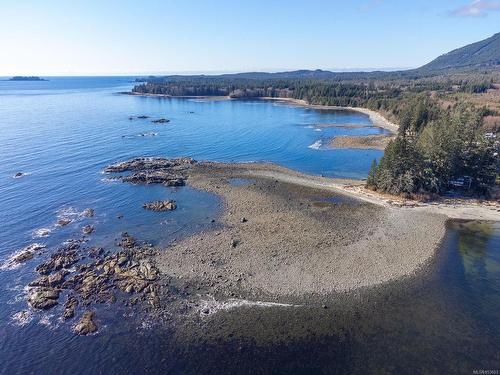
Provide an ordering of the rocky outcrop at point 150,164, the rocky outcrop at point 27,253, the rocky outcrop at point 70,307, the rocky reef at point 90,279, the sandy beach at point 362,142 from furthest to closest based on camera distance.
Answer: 1. the sandy beach at point 362,142
2. the rocky outcrop at point 150,164
3. the rocky outcrop at point 27,253
4. the rocky reef at point 90,279
5. the rocky outcrop at point 70,307

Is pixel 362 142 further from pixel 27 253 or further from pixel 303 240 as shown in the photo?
pixel 27 253

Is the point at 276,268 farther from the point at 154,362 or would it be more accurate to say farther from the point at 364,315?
the point at 154,362

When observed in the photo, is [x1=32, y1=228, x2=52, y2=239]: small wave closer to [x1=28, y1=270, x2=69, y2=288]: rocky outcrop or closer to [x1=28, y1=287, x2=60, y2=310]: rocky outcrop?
[x1=28, y1=270, x2=69, y2=288]: rocky outcrop

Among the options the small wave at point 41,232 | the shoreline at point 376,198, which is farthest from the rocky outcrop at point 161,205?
the shoreline at point 376,198

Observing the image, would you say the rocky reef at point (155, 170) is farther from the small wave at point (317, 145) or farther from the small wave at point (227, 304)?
the small wave at point (317, 145)

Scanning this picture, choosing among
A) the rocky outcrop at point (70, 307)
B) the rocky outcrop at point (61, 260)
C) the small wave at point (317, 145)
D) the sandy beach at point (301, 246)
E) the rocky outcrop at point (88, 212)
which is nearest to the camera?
the rocky outcrop at point (70, 307)

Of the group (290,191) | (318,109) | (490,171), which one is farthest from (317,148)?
(318,109)

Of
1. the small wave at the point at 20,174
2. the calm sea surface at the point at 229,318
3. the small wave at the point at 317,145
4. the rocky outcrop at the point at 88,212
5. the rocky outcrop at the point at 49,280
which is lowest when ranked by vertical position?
the small wave at the point at 317,145
